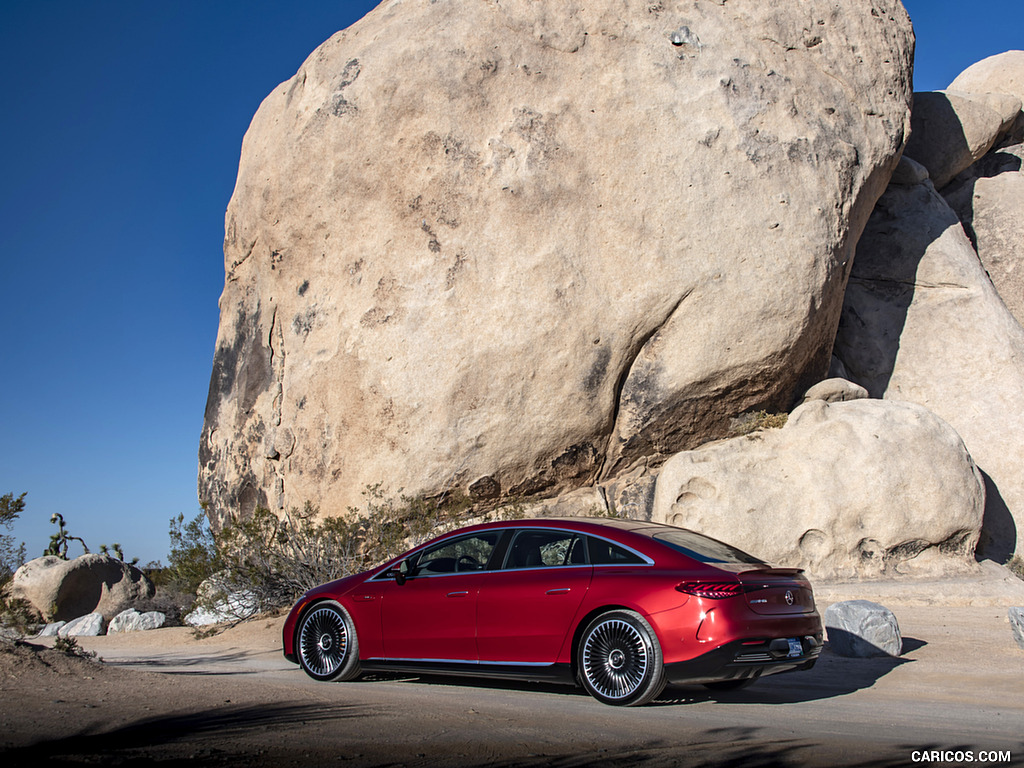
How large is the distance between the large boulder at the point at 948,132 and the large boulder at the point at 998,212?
666 millimetres

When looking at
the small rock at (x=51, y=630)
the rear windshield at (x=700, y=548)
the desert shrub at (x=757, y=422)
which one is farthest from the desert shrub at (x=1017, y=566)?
the small rock at (x=51, y=630)

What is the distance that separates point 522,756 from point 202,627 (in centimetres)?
998

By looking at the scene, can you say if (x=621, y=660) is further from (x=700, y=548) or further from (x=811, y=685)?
(x=811, y=685)

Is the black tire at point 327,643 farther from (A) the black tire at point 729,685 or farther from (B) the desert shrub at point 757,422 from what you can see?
(B) the desert shrub at point 757,422

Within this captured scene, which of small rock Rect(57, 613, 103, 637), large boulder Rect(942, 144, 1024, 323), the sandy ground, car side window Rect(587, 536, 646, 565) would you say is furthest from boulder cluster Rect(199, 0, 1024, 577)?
car side window Rect(587, 536, 646, 565)

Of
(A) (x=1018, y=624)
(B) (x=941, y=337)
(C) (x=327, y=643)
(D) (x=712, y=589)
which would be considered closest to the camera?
(D) (x=712, y=589)

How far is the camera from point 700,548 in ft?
18.9

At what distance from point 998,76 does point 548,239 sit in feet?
55.0

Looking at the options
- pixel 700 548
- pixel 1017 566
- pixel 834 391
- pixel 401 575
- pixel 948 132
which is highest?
pixel 948 132

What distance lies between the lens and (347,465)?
13234mm

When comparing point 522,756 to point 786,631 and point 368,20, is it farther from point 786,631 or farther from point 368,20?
point 368,20

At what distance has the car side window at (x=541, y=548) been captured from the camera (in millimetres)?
5910

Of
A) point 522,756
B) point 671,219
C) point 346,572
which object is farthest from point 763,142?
point 522,756

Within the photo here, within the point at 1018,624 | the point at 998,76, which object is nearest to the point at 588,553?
the point at 1018,624
